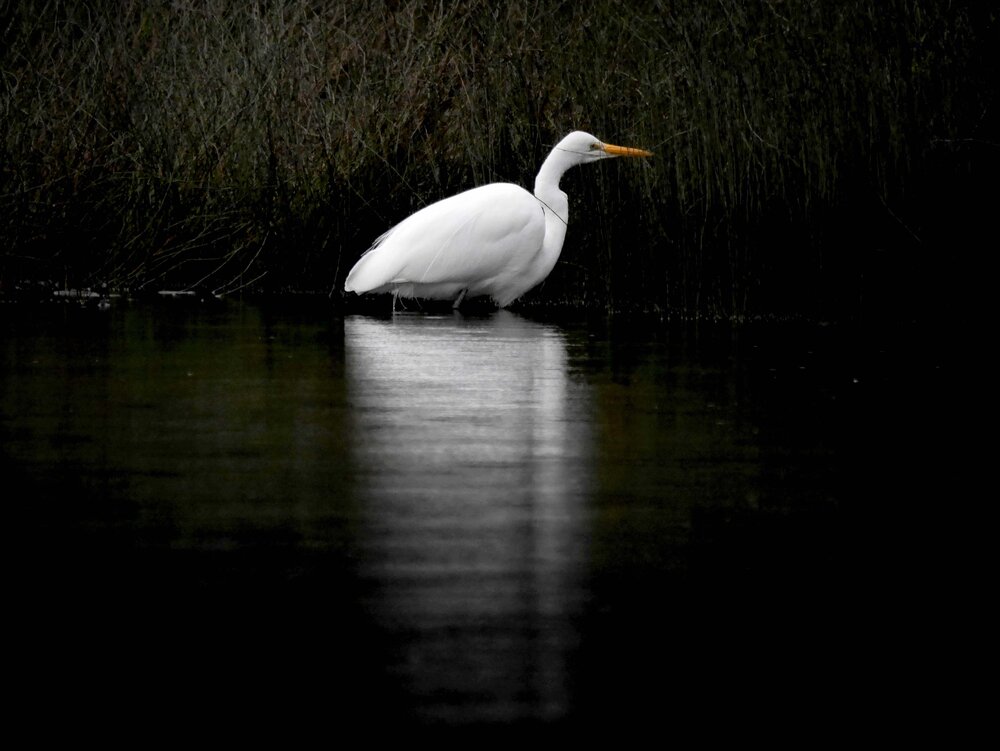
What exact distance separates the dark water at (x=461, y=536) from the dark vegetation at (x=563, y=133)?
5.92ft

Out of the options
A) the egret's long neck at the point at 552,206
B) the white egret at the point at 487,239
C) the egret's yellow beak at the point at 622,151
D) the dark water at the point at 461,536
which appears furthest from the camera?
the egret's long neck at the point at 552,206

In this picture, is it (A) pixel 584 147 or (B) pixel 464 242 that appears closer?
(A) pixel 584 147

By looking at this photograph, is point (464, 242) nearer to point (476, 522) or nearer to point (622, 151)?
point (622, 151)

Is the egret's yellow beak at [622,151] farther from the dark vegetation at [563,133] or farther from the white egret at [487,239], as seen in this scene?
the white egret at [487,239]

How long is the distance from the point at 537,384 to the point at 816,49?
3.27 metres

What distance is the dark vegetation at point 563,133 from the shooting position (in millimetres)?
8742

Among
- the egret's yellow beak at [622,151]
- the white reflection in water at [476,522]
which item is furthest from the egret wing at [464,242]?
the white reflection in water at [476,522]

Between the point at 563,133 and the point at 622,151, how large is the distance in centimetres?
187

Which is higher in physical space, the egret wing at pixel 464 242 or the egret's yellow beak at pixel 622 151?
the egret's yellow beak at pixel 622 151

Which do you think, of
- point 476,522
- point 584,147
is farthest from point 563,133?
point 476,522

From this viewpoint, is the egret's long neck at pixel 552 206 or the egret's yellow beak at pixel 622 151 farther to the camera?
the egret's long neck at pixel 552 206

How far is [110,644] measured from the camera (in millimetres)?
2723

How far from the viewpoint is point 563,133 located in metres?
12.3

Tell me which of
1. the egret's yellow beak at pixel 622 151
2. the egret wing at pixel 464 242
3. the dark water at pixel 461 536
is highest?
the egret's yellow beak at pixel 622 151
